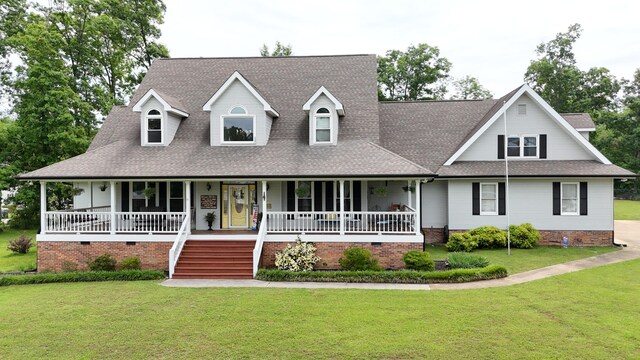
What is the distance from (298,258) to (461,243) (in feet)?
28.9

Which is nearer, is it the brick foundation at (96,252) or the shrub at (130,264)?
the shrub at (130,264)

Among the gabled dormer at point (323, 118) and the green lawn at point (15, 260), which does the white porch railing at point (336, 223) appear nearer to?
the gabled dormer at point (323, 118)

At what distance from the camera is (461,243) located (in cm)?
1981

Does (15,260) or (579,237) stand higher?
(579,237)

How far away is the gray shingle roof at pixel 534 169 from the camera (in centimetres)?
2012

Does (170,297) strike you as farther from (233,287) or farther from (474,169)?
(474,169)

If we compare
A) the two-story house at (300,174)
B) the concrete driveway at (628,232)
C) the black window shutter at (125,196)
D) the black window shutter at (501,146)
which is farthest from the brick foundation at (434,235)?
the black window shutter at (125,196)

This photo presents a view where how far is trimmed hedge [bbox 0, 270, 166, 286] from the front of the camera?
14711 mm

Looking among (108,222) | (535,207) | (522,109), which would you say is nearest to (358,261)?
(535,207)

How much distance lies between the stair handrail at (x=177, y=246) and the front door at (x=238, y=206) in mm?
2773

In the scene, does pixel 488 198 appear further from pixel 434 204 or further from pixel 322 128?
pixel 322 128

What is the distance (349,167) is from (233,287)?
6.85 meters

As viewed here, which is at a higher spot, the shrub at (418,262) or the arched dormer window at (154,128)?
the arched dormer window at (154,128)

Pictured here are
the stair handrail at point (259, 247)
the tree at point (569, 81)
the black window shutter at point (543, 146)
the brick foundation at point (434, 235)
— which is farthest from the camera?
the tree at point (569, 81)
